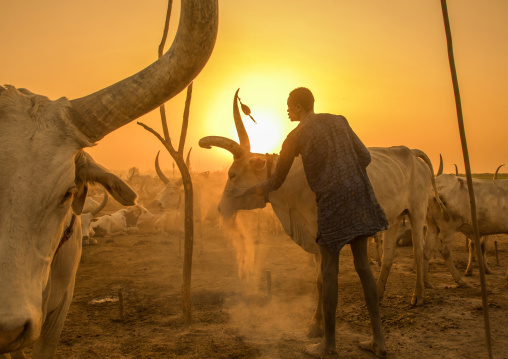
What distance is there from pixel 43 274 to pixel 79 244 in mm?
1299

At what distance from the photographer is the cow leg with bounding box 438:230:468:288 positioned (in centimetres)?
559

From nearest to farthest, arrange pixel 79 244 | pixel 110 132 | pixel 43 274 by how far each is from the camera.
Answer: pixel 43 274, pixel 110 132, pixel 79 244

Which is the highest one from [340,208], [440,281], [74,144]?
[74,144]

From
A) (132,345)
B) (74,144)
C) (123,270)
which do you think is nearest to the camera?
(74,144)

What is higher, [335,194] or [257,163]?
[257,163]

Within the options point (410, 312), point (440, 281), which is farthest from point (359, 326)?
point (440, 281)

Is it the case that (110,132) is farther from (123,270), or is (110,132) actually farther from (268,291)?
(123,270)

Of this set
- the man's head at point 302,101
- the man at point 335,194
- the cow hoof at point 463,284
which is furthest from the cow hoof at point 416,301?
the man's head at point 302,101

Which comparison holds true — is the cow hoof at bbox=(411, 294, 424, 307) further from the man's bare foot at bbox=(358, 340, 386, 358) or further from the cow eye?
the cow eye

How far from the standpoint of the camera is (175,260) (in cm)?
808

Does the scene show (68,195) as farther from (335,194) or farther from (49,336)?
(335,194)

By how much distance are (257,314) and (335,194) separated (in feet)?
7.94

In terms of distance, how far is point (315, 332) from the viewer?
3.71 metres

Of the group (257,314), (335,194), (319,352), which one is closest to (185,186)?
(257,314)
